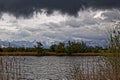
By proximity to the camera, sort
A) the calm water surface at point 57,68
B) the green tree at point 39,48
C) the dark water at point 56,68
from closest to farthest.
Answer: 1. the dark water at point 56,68
2. the calm water surface at point 57,68
3. the green tree at point 39,48

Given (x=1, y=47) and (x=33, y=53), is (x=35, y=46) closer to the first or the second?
(x=33, y=53)

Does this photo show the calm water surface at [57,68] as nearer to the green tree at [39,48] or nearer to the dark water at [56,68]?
the dark water at [56,68]

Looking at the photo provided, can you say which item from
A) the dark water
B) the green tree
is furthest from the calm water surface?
the green tree

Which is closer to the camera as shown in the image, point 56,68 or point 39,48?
point 56,68

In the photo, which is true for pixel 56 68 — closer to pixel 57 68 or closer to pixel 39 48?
pixel 57 68

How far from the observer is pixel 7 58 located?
1188 cm

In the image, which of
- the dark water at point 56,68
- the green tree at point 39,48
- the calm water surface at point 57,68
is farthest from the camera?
the green tree at point 39,48

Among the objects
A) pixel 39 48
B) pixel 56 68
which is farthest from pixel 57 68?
pixel 39 48

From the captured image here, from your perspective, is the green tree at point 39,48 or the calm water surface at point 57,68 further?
the green tree at point 39,48

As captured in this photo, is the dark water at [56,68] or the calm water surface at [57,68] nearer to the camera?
the dark water at [56,68]

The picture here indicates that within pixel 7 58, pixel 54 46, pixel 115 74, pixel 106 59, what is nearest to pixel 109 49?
pixel 106 59

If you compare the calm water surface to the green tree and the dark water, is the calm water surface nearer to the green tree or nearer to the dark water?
the dark water

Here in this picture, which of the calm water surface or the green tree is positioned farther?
the green tree

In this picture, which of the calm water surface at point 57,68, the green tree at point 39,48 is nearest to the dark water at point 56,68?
the calm water surface at point 57,68
